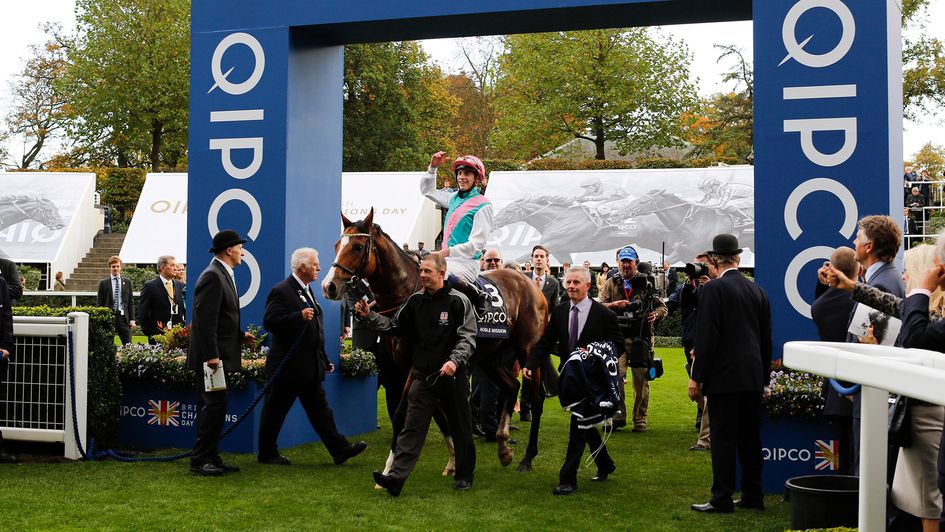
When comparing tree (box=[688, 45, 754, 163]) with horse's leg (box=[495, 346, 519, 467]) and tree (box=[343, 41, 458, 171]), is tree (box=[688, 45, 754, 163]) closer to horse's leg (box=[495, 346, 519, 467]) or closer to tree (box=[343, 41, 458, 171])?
tree (box=[343, 41, 458, 171])

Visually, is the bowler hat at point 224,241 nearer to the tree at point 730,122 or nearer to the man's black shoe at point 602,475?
the man's black shoe at point 602,475

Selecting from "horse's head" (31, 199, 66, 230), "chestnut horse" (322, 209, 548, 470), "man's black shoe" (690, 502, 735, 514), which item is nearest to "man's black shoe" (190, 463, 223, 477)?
"chestnut horse" (322, 209, 548, 470)

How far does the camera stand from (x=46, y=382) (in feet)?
24.3

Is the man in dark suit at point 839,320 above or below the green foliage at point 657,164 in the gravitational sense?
below

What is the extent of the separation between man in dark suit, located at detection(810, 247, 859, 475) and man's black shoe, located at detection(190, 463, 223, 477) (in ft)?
13.9

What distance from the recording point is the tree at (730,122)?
36188 mm

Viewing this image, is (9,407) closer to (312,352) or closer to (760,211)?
(312,352)

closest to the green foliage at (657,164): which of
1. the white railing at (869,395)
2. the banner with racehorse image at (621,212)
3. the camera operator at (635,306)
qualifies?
the banner with racehorse image at (621,212)

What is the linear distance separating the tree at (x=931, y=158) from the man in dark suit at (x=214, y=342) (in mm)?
34030

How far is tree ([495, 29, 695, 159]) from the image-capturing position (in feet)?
102

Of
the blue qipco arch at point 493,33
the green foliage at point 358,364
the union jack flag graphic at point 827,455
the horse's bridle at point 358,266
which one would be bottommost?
the union jack flag graphic at point 827,455

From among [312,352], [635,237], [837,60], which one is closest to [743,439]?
[837,60]

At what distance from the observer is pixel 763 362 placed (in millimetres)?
5938

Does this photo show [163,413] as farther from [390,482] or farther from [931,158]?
[931,158]
